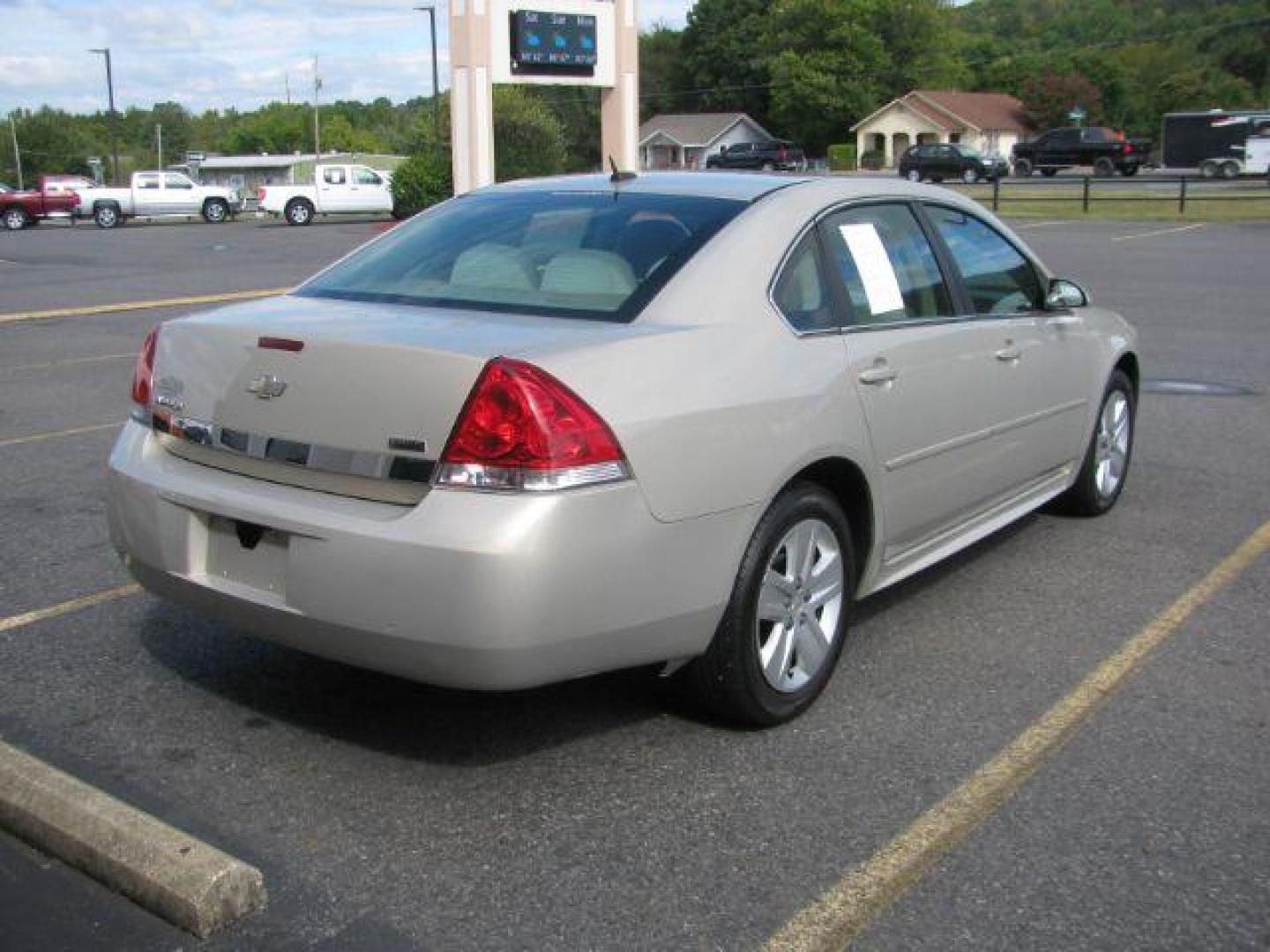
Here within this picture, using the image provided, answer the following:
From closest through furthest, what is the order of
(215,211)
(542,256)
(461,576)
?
(461,576)
(542,256)
(215,211)

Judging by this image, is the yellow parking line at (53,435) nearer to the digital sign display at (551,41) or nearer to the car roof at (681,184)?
the car roof at (681,184)

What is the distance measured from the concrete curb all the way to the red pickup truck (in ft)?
150

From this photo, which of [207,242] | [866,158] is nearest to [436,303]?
[207,242]

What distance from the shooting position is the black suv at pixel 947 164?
183 feet

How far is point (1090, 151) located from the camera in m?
60.5

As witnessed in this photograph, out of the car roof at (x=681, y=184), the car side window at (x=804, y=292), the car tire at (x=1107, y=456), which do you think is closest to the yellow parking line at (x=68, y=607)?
the car roof at (x=681, y=184)

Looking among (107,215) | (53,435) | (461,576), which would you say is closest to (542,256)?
(461,576)

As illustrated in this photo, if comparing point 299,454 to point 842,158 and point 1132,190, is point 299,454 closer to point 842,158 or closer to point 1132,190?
point 1132,190

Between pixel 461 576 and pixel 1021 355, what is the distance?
2.87m

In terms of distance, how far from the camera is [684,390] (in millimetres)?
3615

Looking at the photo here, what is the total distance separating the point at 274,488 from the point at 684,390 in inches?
43.8

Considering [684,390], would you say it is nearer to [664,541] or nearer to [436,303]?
[664,541]

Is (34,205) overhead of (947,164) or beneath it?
beneath

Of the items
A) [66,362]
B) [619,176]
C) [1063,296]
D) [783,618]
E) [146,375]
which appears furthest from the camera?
[66,362]
